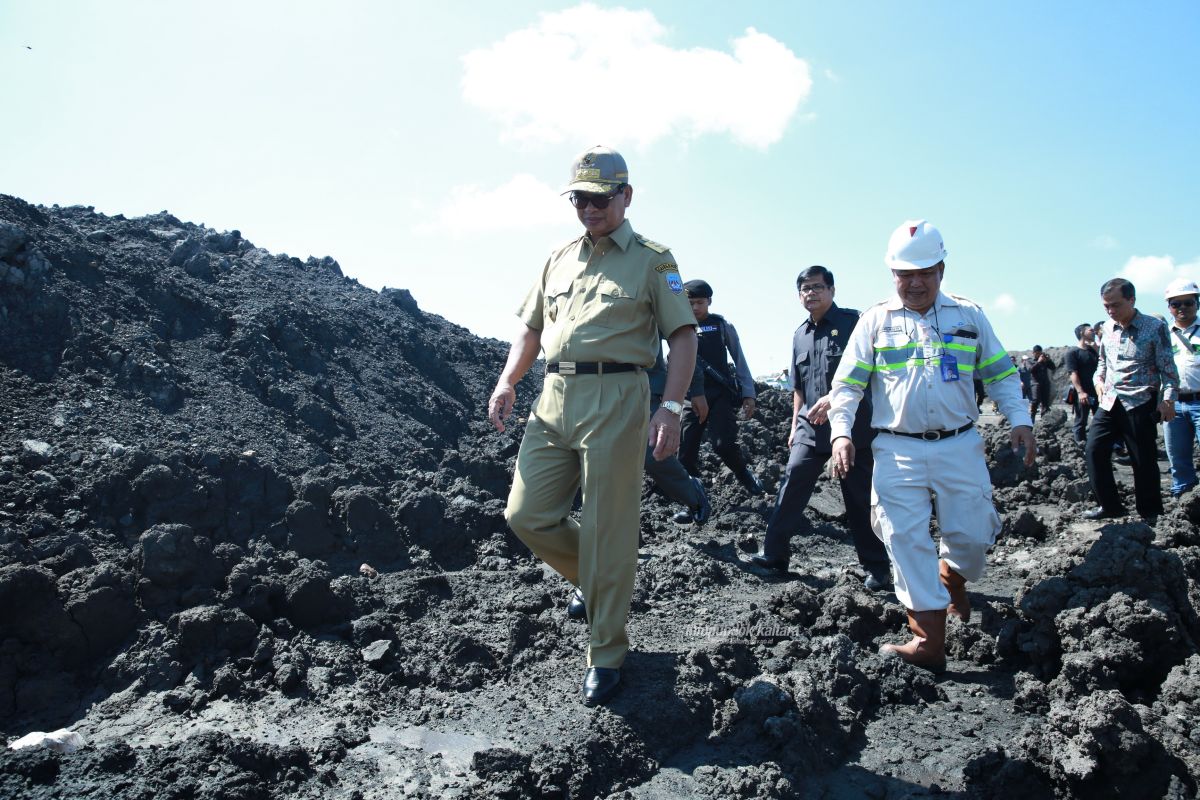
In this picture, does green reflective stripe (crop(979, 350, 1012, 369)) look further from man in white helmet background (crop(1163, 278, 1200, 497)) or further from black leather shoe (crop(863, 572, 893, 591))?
man in white helmet background (crop(1163, 278, 1200, 497))

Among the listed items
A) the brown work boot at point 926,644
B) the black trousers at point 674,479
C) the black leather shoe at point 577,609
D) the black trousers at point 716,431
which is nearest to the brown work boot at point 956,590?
the brown work boot at point 926,644

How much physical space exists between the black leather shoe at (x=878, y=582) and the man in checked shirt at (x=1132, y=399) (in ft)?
9.09

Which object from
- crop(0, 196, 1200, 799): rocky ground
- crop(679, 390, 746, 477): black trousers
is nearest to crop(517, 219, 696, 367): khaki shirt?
crop(0, 196, 1200, 799): rocky ground

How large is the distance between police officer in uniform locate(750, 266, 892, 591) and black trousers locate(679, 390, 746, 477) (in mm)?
1413

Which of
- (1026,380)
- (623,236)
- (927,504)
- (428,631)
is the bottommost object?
(428,631)

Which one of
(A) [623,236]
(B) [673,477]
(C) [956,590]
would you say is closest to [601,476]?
(A) [623,236]

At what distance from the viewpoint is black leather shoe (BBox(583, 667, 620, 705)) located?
3.43 meters

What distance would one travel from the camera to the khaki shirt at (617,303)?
11.4 feet

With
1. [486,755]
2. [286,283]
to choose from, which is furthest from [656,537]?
[286,283]

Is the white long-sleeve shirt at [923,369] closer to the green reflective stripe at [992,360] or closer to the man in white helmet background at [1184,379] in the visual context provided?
the green reflective stripe at [992,360]

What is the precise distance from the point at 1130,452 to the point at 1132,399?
407mm

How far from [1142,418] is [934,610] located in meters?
4.00

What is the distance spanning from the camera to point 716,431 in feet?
23.4

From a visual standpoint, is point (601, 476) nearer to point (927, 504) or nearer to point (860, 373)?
point (860, 373)
